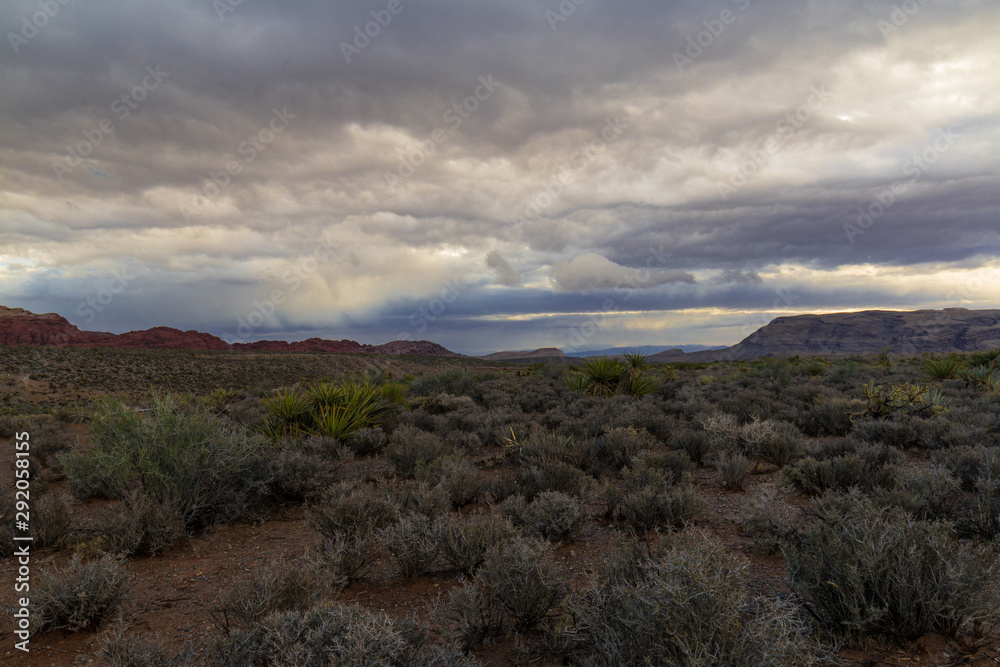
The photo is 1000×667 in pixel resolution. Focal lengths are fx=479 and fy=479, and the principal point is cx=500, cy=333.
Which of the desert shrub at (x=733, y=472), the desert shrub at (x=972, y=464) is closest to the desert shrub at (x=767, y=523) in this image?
the desert shrub at (x=733, y=472)

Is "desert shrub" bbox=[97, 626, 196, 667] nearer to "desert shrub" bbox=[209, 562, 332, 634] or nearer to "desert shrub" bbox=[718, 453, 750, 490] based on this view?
"desert shrub" bbox=[209, 562, 332, 634]

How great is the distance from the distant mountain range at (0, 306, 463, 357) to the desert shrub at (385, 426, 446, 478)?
256 feet

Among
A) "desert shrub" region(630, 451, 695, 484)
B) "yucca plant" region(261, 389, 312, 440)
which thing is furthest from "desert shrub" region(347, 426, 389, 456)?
"desert shrub" region(630, 451, 695, 484)

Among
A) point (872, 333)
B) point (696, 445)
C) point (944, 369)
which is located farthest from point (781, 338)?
point (696, 445)

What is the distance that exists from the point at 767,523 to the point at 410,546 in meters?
3.30

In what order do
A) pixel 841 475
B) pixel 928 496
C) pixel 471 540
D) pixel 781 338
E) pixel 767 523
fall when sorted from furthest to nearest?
pixel 781 338 → pixel 841 475 → pixel 928 496 → pixel 767 523 → pixel 471 540

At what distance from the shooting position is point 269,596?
125 inches

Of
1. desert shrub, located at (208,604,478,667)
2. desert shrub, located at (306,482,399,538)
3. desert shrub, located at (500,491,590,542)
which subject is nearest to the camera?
Result: desert shrub, located at (208,604,478,667)

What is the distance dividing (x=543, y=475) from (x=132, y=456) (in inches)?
193

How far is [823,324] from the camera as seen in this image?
16312 cm

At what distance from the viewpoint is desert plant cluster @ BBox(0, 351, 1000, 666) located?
265cm

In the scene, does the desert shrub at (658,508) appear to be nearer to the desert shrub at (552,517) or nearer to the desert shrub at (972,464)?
the desert shrub at (552,517)

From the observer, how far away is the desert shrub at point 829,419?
9.55 m

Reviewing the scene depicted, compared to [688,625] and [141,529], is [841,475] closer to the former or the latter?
[688,625]
